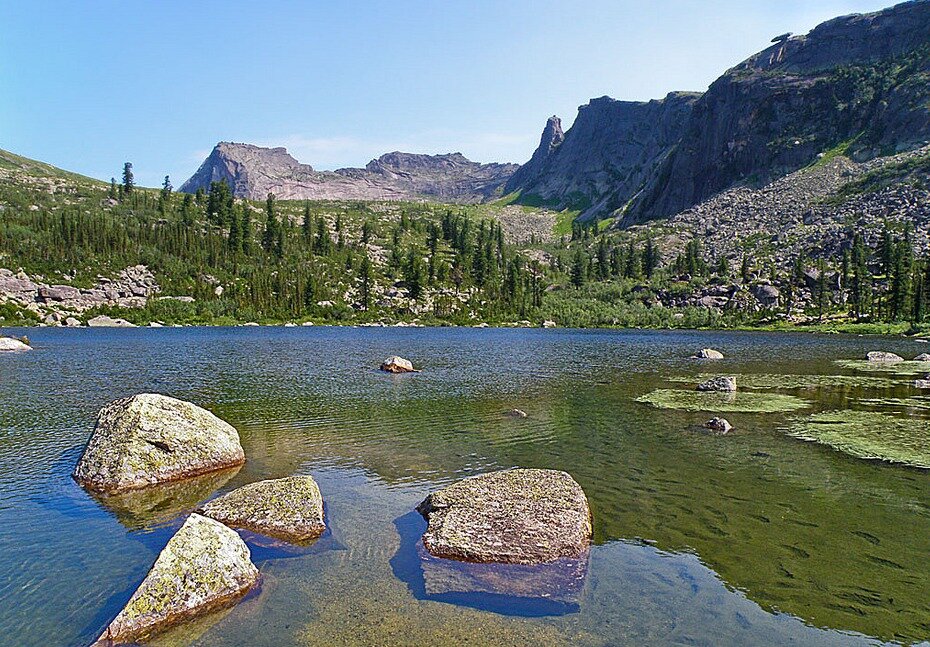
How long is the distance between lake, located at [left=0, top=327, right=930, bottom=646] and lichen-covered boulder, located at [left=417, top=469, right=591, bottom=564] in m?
0.88

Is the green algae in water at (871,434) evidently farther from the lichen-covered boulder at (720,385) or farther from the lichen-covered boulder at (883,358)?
the lichen-covered boulder at (883,358)

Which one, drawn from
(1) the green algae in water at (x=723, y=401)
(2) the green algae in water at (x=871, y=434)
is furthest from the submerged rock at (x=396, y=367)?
(2) the green algae in water at (x=871, y=434)

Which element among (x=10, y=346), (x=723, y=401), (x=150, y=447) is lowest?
(x=10, y=346)

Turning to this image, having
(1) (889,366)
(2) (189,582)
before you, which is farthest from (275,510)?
(1) (889,366)

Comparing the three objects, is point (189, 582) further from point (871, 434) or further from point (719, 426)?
point (871, 434)

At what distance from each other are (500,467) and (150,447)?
15055mm

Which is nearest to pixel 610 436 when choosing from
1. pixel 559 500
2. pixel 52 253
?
pixel 559 500

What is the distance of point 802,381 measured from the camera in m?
53.5

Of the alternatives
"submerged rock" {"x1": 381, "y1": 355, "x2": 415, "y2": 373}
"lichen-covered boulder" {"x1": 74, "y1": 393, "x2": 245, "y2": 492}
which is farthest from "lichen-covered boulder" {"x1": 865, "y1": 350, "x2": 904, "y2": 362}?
"lichen-covered boulder" {"x1": 74, "y1": 393, "x2": 245, "y2": 492}

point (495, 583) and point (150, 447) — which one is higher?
point (150, 447)

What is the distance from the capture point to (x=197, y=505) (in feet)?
63.7

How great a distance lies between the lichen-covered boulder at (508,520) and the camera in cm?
1551

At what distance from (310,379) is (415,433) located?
2617cm

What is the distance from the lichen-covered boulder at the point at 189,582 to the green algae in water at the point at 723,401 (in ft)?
106
